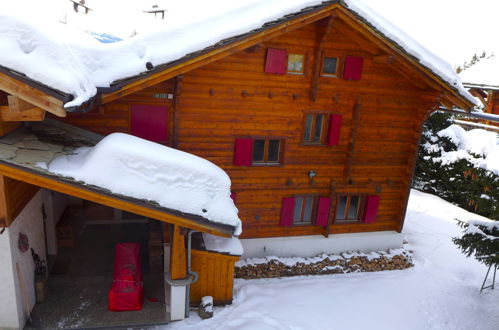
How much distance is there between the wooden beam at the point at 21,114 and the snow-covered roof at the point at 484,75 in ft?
85.0

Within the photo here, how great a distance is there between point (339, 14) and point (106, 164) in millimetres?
7663

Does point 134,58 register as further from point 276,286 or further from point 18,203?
point 276,286

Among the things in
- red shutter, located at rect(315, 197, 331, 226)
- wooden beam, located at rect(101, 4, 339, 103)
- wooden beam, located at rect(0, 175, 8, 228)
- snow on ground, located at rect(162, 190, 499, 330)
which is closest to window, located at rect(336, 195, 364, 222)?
red shutter, located at rect(315, 197, 331, 226)

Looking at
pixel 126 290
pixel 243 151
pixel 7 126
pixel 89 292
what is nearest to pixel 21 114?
pixel 7 126

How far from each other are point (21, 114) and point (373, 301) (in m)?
10.6

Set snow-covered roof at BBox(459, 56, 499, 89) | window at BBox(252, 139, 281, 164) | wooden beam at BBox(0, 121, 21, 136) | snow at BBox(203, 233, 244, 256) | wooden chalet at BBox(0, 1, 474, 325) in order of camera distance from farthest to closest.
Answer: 1. snow-covered roof at BBox(459, 56, 499, 89)
2. window at BBox(252, 139, 281, 164)
3. wooden chalet at BBox(0, 1, 474, 325)
4. snow at BBox(203, 233, 244, 256)
5. wooden beam at BBox(0, 121, 21, 136)

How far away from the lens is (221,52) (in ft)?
32.2

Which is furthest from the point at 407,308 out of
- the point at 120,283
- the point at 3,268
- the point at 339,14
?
the point at 3,268

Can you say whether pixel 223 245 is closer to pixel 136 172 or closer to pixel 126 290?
pixel 126 290

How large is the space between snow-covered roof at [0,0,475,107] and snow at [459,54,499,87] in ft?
50.8

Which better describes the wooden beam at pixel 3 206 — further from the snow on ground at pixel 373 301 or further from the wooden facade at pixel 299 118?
the snow on ground at pixel 373 301

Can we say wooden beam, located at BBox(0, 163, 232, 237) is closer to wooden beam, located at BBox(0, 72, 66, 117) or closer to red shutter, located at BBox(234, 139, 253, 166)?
wooden beam, located at BBox(0, 72, 66, 117)

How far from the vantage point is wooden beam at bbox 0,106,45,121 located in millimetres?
7199

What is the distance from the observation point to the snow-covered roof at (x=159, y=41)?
739 centimetres
